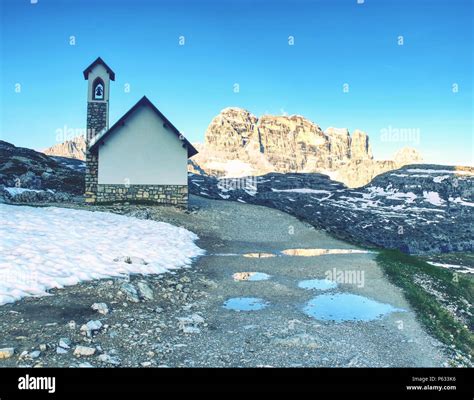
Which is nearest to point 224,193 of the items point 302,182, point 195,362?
point 302,182

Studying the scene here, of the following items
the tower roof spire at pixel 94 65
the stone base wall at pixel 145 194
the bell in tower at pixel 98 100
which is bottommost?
the stone base wall at pixel 145 194

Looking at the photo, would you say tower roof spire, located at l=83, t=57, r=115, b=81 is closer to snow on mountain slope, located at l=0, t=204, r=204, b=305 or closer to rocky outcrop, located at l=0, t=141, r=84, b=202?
rocky outcrop, located at l=0, t=141, r=84, b=202

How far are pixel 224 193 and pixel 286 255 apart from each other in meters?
58.3

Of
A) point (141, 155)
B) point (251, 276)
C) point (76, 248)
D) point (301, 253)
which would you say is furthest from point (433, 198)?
point (76, 248)

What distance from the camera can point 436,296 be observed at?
15000 millimetres

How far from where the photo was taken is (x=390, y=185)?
12362 cm

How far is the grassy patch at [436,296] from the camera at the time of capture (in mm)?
10539

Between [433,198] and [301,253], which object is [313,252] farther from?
[433,198]

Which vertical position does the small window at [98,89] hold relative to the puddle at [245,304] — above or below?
above

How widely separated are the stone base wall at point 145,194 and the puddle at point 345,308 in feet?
71.4

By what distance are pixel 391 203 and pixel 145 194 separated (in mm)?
86897

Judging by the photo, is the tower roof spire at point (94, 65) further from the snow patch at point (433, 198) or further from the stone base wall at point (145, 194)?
the snow patch at point (433, 198)

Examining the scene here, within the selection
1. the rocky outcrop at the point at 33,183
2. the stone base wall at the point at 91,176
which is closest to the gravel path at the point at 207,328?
the stone base wall at the point at 91,176

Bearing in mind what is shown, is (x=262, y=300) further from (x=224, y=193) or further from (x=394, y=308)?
(x=224, y=193)
